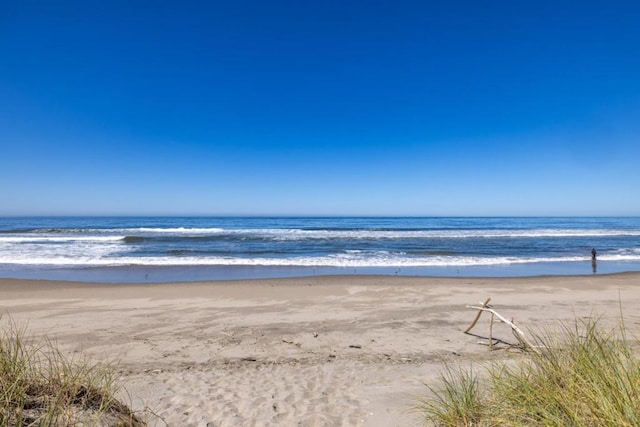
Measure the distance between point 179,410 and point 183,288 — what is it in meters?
7.83

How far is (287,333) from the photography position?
22.0ft

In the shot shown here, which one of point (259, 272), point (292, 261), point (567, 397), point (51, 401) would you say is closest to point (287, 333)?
point (51, 401)

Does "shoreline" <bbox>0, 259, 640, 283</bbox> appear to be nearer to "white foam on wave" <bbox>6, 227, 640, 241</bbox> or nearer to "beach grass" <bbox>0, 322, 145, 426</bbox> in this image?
"beach grass" <bbox>0, 322, 145, 426</bbox>

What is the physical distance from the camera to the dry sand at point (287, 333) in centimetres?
405

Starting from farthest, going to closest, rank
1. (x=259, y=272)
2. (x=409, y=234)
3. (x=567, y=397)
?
(x=409, y=234)
(x=259, y=272)
(x=567, y=397)

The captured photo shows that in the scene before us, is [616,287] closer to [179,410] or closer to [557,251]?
[557,251]

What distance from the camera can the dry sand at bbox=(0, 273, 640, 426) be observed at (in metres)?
4.05

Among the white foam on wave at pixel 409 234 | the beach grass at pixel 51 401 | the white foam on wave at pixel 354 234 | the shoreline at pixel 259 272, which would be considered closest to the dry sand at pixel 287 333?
the beach grass at pixel 51 401

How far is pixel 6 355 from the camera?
104 inches

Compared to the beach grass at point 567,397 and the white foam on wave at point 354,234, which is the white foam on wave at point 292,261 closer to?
the white foam on wave at point 354,234

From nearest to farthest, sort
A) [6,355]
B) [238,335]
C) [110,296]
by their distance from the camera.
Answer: [6,355]
[238,335]
[110,296]

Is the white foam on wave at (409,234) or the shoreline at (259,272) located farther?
the white foam on wave at (409,234)

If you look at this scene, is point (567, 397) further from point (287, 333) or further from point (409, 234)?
point (409, 234)

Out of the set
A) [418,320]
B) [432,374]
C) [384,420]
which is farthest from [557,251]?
[384,420]
